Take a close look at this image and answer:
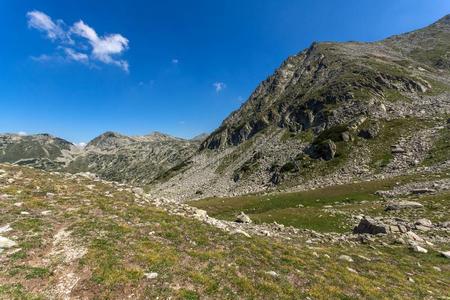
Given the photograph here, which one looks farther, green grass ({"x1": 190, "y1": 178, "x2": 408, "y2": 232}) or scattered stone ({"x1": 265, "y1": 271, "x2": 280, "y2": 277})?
green grass ({"x1": 190, "y1": 178, "x2": 408, "y2": 232})

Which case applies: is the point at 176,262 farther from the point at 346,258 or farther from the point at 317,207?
the point at 317,207

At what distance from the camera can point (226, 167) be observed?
378 feet

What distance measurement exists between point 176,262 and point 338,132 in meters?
82.9

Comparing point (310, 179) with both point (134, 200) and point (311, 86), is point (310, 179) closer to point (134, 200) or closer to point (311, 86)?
point (134, 200)

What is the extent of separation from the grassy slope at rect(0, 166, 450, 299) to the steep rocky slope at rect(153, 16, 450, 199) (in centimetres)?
4973

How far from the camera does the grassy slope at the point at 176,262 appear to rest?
1197 centimetres

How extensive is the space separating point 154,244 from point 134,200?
1007 centimetres

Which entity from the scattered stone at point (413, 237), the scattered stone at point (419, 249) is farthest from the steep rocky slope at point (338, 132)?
the scattered stone at point (419, 249)

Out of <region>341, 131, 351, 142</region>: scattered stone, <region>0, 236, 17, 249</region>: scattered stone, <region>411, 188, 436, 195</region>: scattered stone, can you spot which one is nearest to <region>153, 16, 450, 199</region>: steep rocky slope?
<region>341, 131, 351, 142</region>: scattered stone

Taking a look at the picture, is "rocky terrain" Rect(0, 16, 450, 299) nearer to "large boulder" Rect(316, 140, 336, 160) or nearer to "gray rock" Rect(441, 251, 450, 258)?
"gray rock" Rect(441, 251, 450, 258)

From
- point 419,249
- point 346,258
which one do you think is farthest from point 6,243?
point 419,249

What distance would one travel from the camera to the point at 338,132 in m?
86.2

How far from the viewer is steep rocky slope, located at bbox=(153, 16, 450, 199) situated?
69000mm

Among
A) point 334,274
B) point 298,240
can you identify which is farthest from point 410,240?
point 334,274
